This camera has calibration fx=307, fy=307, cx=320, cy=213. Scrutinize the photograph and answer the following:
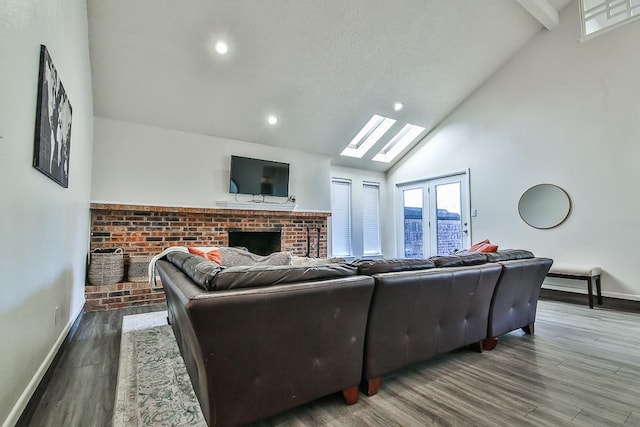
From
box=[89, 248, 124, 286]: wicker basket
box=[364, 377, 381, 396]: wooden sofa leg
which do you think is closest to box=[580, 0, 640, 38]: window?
box=[364, 377, 381, 396]: wooden sofa leg

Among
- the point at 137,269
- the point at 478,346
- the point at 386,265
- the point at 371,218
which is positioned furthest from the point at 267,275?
the point at 371,218

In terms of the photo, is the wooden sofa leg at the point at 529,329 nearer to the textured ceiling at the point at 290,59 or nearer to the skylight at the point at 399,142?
the textured ceiling at the point at 290,59

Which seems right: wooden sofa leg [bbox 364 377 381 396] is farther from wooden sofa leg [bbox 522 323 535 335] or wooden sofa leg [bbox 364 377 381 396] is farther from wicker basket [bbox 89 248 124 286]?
wicker basket [bbox 89 248 124 286]

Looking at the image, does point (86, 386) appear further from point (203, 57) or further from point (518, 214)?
point (518, 214)

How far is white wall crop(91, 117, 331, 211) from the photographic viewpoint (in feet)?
13.8

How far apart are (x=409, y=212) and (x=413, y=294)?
5.14 meters

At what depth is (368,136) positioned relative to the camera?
20.4 ft

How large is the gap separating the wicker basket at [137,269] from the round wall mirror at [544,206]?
5.59 metres

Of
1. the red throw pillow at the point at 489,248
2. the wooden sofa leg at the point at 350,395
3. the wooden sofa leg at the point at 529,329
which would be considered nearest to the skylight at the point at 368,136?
the red throw pillow at the point at 489,248

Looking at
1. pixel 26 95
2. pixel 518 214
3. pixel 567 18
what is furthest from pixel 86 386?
pixel 567 18

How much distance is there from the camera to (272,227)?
548 centimetres

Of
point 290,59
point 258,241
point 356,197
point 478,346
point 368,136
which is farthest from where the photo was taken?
point 356,197

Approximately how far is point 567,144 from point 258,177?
4.67 m

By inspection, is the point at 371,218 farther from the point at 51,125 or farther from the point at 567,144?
the point at 51,125
